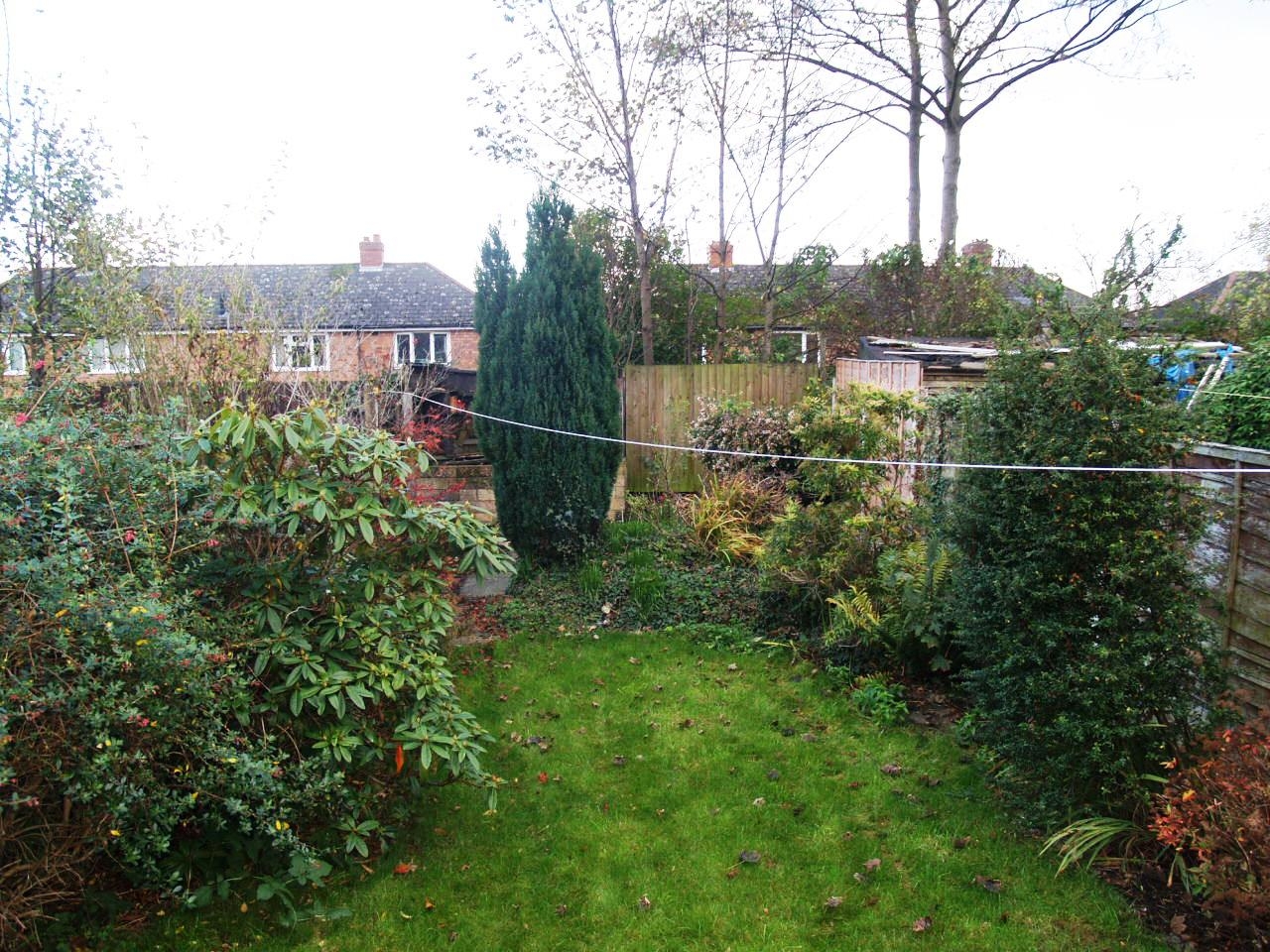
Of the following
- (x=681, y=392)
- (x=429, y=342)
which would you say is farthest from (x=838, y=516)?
(x=429, y=342)

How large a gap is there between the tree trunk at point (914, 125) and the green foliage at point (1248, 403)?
10.4 metres

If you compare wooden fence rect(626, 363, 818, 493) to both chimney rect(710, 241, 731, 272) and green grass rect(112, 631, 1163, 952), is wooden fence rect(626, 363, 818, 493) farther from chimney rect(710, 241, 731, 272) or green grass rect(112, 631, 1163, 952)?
green grass rect(112, 631, 1163, 952)

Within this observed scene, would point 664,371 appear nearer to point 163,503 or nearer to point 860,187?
point 860,187

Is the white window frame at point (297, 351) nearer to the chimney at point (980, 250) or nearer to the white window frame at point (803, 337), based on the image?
the white window frame at point (803, 337)

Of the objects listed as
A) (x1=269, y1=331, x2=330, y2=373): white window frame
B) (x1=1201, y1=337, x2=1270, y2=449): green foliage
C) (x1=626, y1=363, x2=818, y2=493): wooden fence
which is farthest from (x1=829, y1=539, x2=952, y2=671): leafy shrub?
(x1=626, y1=363, x2=818, y2=493): wooden fence

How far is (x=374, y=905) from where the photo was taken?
3357 mm

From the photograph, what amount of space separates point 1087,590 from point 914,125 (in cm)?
1398

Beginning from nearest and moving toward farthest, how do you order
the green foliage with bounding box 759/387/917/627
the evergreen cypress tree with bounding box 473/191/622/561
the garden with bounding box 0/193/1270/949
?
the garden with bounding box 0/193/1270/949 → the green foliage with bounding box 759/387/917/627 → the evergreen cypress tree with bounding box 473/191/622/561

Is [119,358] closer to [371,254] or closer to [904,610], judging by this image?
[904,610]

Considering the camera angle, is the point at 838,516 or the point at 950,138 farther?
the point at 950,138

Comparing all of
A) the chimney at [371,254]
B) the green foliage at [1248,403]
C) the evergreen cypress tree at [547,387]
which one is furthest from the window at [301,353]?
the chimney at [371,254]

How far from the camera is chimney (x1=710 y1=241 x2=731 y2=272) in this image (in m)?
13.7

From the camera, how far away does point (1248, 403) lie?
15.2ft

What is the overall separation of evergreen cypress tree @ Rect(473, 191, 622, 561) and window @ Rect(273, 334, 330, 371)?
152 cm
